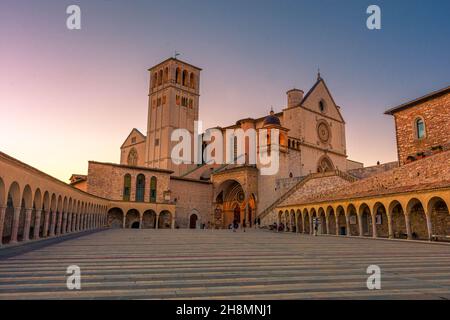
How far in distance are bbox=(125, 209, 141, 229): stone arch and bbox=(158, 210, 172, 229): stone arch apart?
266 cm

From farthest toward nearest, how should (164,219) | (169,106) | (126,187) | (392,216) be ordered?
(169,106) < (164,219) < (126,187) < (392,216)

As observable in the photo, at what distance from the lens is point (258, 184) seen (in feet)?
134

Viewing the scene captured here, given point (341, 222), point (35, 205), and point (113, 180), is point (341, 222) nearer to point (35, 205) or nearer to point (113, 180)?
point (35, 205)

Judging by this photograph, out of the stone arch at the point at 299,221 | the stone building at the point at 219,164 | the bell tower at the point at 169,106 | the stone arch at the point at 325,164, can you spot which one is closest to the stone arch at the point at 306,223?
the stone arch at the point at 299,221

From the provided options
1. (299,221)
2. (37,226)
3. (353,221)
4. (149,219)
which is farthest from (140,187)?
(353,221)

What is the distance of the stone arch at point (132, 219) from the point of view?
127 feet

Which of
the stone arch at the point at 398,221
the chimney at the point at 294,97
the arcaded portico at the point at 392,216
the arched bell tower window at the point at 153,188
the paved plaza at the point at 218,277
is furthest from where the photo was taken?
the chimney at the point at 294,97

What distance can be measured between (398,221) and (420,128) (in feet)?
31.7

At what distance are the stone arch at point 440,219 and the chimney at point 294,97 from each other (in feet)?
94.6

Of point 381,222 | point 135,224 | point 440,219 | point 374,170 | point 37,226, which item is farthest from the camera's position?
point 135,224

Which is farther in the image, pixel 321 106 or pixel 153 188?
pixel 321 106

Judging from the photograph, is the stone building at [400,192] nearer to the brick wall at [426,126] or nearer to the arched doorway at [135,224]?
the brick wall at [426,126]

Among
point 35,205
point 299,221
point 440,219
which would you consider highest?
point 35,205

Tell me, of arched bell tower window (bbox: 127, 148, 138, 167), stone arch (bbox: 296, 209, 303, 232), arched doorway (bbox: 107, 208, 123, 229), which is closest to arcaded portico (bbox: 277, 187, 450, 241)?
stone arch (bbox: 296, 209, 303, 232)
